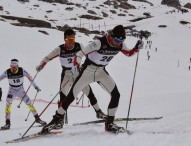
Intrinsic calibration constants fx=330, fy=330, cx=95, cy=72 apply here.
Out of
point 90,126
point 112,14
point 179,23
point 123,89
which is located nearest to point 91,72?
point 90,126

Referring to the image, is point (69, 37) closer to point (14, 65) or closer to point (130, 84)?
point (14, 65)

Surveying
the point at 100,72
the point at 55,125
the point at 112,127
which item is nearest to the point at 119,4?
the point at 100,72

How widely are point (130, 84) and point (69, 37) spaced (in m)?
18.4

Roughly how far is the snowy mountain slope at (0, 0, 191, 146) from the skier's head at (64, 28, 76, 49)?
2.35 m

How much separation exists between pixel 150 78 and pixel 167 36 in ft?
99.8

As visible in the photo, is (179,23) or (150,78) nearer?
(150,78)

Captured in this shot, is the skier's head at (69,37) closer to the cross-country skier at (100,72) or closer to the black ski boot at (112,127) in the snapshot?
the cross-country skier at (100,72)

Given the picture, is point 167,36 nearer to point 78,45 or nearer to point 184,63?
point 184,63

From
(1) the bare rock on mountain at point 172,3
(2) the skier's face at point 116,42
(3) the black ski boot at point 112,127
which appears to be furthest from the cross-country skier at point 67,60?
(1) the bare rock on mountain at point 172,3

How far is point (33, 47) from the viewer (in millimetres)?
31438

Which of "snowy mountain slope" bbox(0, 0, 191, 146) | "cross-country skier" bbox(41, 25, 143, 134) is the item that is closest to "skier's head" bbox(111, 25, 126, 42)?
"cross-country skier" bbox(41, 25, 143, 134)

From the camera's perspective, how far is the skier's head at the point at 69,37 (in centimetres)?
896

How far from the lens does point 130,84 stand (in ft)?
88.8

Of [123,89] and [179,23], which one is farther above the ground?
[179,23]
